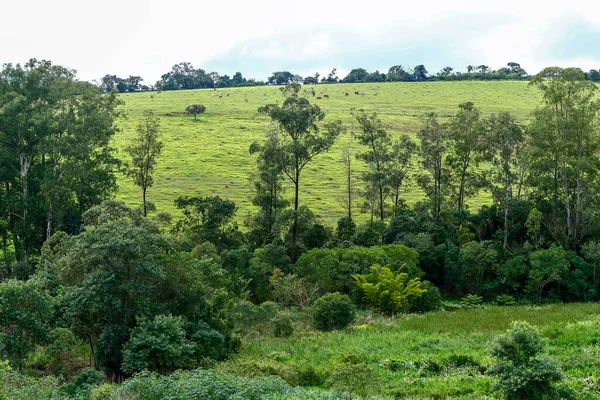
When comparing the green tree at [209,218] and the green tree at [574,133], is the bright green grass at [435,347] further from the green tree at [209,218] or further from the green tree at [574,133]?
the green tree at [209,218]

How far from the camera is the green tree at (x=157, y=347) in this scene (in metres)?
19.8

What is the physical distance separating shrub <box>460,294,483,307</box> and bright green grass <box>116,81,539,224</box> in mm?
18603

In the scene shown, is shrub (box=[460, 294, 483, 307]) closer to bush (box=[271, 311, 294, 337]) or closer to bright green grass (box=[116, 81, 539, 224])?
bush (box=[271, 311, 294, 337])

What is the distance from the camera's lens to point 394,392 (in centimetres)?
1758

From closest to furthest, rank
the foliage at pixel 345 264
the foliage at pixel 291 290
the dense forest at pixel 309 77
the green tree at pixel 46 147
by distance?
the foliage at pixel 291 290 → the foliage at pixel 345 264 → the green tree at pixel 46 147 → the dense forest at pixel 309 77

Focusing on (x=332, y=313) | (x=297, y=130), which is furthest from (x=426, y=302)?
(x=297, y=130)

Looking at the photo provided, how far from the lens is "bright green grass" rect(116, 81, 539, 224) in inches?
2613

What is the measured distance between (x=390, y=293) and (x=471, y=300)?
7220 mm

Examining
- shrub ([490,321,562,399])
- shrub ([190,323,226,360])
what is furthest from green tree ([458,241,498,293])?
shrub ([490,321,562,399])

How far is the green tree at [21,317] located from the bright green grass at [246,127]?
36.1 meters

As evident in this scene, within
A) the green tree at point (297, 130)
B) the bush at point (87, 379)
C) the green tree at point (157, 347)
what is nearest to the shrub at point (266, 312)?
the green tree at point (157, 347)

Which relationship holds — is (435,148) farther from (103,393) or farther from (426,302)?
(103,393)

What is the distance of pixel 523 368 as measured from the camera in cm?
1511

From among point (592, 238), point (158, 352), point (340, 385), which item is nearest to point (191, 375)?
point (158, 352)
